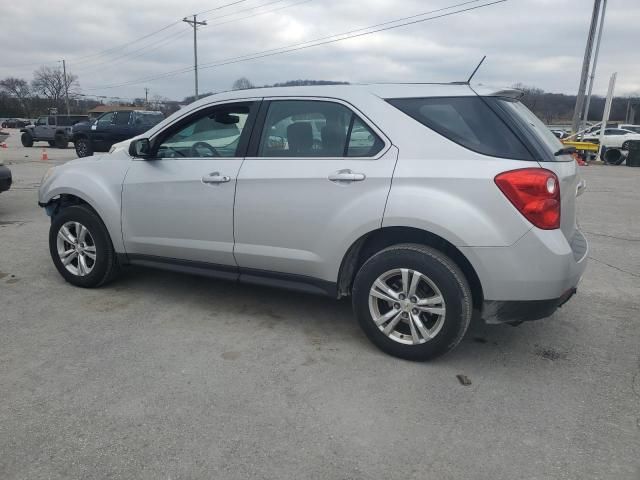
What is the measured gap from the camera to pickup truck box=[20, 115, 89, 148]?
85.9 feet

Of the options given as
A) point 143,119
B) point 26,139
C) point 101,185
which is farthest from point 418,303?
point 26,139

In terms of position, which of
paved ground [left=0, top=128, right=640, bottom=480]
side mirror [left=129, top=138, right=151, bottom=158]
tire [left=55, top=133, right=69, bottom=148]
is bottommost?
paved ground [left=0, top=128, right=640, bottom=480]

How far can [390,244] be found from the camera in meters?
3.43

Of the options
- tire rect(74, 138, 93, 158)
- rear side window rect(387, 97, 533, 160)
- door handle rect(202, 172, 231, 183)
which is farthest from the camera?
tire rect(74, 138, 93, 158)

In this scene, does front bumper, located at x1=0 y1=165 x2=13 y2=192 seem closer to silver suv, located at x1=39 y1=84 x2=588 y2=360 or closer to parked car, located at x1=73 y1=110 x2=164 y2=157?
silver suv, located at x1=39 y1=84 x2=588 y2=360

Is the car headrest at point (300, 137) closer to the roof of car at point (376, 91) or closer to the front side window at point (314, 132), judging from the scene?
the front side window at point (314, 132)

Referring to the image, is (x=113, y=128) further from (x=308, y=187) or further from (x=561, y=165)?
(x=561, y=165)

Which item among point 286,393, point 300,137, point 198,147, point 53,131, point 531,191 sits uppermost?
point 300,137

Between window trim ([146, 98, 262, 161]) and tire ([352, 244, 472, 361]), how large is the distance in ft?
4.33

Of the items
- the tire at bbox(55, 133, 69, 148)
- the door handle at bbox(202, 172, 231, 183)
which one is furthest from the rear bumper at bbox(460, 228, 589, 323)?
the tire at bbox(55, 133, 69, 148)

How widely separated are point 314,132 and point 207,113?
1.00m

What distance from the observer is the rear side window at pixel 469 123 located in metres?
3.01

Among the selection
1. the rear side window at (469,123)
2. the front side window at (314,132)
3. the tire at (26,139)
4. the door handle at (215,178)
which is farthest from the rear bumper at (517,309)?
the tire at (26,139)


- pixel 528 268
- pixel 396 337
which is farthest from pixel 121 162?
pixel 528 268
